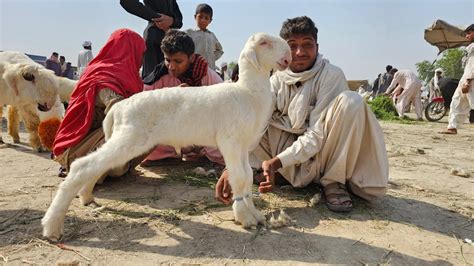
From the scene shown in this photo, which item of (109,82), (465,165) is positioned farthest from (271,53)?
(465,165)

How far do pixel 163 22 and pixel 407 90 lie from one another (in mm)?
11340

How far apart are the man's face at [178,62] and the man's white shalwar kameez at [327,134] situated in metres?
0.96

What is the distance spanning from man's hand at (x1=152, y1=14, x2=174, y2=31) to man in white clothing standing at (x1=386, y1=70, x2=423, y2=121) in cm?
1075

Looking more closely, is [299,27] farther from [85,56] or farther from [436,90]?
[436,90]

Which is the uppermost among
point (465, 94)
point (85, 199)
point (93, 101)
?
point (465, 94)

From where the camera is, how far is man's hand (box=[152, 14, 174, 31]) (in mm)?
4634

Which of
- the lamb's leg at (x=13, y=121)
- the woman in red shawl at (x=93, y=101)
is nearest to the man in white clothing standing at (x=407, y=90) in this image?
the woman in red shawl at (x=93, y=101)

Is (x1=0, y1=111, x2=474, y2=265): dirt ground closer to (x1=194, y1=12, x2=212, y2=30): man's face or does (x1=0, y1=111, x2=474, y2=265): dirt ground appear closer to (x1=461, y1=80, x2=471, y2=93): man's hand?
(x1=194, y1=12, x2=212, y2=30): man's face

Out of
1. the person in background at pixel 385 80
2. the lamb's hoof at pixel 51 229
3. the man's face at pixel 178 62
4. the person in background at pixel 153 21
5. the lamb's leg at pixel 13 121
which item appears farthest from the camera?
the person in background at pixel 385 80

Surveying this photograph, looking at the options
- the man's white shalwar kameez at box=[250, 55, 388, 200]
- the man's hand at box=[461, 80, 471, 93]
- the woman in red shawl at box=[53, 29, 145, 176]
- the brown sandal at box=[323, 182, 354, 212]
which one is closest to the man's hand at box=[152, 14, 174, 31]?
the woman in red shawl at box=[53, 29, 145, 176]

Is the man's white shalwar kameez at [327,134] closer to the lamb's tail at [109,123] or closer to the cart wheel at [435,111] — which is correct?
the lamb's tail at [109,123]

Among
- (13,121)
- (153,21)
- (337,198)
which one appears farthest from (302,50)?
(13,121)

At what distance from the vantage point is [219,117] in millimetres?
2502

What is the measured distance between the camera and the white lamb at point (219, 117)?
246 centimetres
